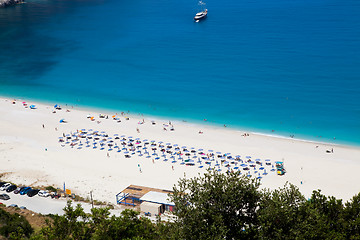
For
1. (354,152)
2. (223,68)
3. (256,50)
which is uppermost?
(256,50)

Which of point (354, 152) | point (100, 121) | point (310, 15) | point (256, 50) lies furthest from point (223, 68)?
point (310, 15)

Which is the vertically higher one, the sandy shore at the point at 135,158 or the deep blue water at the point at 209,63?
the deep blue water at the point at 209,63

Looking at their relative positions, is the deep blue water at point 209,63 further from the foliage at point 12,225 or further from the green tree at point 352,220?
the foliage at point 12,225

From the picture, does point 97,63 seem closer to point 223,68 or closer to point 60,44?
point 60,44

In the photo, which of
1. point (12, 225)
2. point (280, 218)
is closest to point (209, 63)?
point (12, 225)

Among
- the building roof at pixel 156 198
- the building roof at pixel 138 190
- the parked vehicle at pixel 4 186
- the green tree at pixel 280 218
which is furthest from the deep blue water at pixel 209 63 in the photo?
the green tree at pixel 280 218

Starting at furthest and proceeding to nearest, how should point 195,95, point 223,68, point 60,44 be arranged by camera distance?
point 60,44, point 223,68, point 195,95

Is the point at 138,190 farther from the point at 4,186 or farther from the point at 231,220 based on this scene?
the point at 231,220
